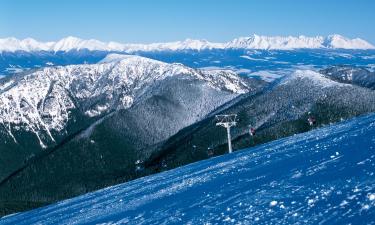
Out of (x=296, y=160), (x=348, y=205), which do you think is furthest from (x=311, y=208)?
(x=296, y=160)

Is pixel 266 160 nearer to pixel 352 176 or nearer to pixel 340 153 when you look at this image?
pixel 340 153

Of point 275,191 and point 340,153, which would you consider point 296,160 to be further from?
point 275,191

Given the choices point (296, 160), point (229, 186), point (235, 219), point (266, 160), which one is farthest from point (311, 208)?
point (266, 160)

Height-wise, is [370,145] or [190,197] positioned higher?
[370,145]

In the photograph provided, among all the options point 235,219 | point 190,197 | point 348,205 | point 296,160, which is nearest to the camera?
A: point 348,205

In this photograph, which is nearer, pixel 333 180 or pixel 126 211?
pixel 333 180

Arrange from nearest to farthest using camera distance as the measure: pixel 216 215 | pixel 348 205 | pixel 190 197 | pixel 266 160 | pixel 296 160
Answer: pixel 348 205
pixel 216 215
pixel 190 197
pixel 296 160
pixel 266 160
